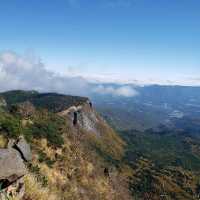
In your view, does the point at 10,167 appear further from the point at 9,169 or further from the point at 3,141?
the point at 3,141

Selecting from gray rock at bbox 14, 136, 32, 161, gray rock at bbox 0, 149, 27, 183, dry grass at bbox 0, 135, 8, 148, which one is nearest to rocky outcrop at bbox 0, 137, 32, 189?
gray rock at bbox 0, 149, 27, 183

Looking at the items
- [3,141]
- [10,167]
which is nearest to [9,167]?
[10,167]

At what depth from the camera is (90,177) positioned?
58375mm

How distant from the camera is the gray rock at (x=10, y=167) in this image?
559 inches

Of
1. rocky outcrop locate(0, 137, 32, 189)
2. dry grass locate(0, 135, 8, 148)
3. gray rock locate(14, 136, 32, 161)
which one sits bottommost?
gray rock locate(14, 136, 32, 161)

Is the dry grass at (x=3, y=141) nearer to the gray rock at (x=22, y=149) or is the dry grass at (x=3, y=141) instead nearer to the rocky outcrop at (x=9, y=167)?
the gray rock at (x=22, y=149)

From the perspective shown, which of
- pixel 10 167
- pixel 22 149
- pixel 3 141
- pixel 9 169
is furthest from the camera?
pixel 22 149

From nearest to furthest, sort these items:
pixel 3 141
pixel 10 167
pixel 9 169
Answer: pixel 9 169 < pixel 10 167 < pixel 3 141

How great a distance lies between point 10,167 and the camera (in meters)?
14.7

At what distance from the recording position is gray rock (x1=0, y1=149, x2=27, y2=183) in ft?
46.6

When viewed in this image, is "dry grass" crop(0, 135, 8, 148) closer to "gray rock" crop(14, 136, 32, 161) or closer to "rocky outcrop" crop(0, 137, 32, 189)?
"gray rock" crop(14, 136, 32, 161)

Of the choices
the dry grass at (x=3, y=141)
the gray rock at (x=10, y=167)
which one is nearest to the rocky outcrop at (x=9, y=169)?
the gray rock at (x=10, y=167)

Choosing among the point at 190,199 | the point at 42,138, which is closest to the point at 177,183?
the point at 190,199

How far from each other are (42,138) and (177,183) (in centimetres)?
12822
